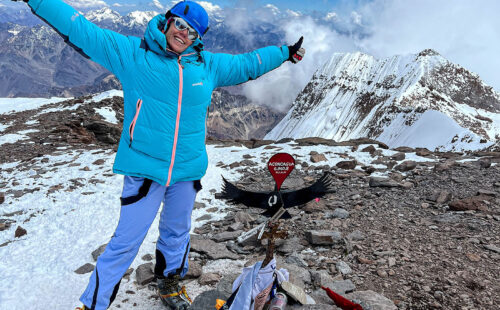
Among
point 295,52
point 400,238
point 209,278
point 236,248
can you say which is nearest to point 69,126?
point 236,248

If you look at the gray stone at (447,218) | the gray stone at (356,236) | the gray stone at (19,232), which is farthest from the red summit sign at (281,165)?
the gray stone at (19,232)

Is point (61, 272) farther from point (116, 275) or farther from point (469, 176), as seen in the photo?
point (469, 176)

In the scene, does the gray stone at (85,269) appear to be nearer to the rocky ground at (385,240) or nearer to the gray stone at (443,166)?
the rocky ground at (385,240)

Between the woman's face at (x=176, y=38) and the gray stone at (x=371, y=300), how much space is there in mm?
3457

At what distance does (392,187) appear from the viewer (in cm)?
797

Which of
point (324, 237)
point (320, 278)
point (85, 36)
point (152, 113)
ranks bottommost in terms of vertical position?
point (320, 278)

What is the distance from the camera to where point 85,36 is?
9.34ft

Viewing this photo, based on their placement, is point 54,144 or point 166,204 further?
point 54,144

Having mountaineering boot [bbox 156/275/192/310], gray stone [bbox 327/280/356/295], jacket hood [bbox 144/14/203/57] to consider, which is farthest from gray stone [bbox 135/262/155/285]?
jacket hood [bbox 144/14/203/57]

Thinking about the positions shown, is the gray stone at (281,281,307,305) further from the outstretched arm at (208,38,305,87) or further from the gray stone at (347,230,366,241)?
the gray stone at (347,230,366,241)

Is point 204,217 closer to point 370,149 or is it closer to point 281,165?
point 281,165

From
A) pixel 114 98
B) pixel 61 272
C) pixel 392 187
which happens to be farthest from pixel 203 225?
pixel 114 98

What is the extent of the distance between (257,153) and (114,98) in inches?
757

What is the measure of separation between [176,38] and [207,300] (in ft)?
9.34
